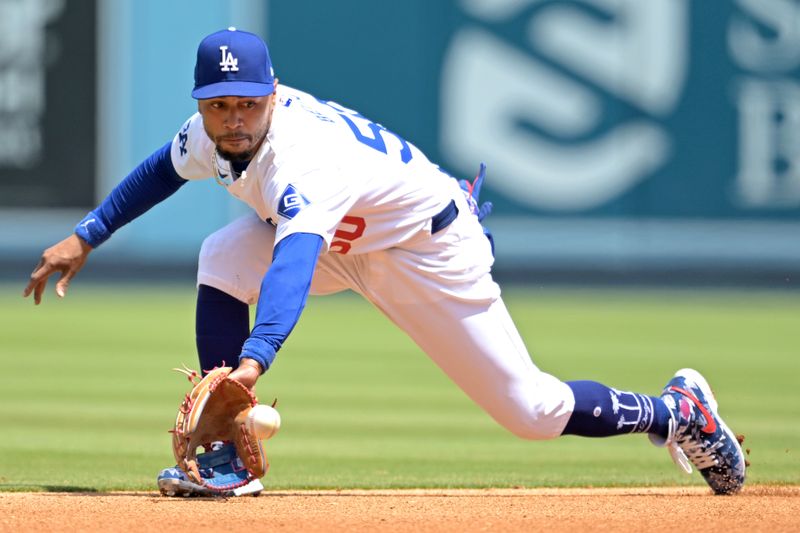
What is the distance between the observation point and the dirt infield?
13.8 feet

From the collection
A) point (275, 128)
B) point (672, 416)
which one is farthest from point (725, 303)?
point (275, 128)

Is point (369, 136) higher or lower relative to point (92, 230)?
higher

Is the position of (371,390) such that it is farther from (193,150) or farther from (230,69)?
(230,69)

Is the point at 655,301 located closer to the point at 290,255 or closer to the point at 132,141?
the point at 132,141

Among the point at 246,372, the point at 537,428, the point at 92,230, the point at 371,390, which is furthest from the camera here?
the point at 371,390

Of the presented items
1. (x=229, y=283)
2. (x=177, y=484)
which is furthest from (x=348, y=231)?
(x=177, y=484)

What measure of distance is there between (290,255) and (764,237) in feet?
40.3

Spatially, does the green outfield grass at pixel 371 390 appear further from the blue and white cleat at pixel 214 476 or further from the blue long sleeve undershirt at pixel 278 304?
the blue long sleeve undershirt at pixel 278 304

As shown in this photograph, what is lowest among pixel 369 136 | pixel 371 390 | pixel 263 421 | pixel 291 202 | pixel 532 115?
pixel 371 390

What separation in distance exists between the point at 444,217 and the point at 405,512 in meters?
0.99

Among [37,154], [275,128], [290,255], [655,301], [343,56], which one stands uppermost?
[275,128]

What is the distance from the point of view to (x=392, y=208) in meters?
4.52

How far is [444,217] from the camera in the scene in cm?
468

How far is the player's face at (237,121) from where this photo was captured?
4.21m
